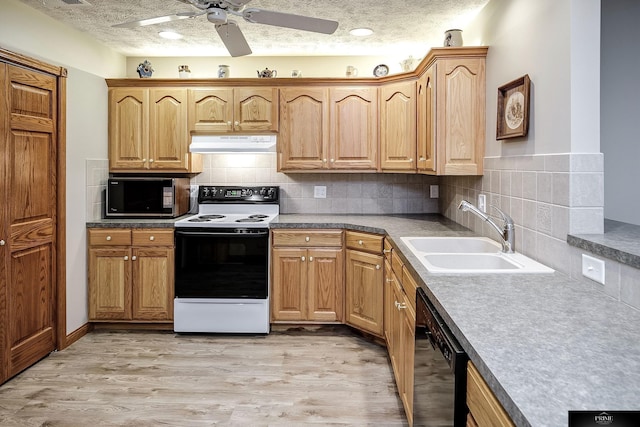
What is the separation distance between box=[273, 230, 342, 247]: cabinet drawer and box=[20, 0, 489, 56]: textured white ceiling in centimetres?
159

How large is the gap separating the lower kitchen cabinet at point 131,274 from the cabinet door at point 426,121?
2.09 meters

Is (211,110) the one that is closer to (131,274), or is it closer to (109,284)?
(131,274)

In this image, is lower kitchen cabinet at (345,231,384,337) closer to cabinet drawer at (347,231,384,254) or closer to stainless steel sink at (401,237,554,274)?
cabinet drawer at (347,231,384,254)

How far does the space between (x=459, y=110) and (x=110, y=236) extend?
2.86 meters

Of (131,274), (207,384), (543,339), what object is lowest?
(207,384)

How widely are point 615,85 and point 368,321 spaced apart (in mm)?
2196

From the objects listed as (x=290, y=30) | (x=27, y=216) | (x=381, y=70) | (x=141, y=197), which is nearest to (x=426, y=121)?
(x=381, y=70)

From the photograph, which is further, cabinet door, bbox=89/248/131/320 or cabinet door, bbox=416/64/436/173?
cabinet door, bbox=89/248/131/320

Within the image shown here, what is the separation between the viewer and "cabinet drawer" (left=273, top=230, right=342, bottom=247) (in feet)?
12.2

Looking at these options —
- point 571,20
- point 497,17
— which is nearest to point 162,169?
point 497,17

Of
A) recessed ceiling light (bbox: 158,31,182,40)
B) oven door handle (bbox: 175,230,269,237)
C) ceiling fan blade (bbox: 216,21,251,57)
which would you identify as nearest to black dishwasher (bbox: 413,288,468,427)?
ceiling fan blade (bbox: 216,21,251,57)

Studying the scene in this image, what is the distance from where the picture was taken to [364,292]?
3.55 m

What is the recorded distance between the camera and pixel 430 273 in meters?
1.89

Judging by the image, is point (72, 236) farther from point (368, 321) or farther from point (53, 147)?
point (368, 321)
